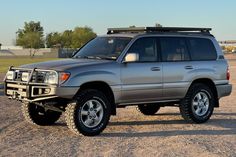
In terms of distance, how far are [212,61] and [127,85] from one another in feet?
8.57

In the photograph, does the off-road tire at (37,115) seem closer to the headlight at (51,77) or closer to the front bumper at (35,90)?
the front bumper at (35,90)

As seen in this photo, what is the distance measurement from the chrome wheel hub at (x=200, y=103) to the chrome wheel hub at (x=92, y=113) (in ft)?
8.31

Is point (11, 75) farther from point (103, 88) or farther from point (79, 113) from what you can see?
point (103, 88)

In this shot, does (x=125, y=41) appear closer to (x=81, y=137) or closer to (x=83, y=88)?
(x=83, y=88)

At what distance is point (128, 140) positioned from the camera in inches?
346

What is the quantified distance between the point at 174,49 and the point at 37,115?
319 cm

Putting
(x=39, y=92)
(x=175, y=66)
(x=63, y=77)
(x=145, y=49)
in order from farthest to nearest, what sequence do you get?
(x=175, y=66) < (x=145, y=49) < (x=39, y=92) < (x=63, y=77)

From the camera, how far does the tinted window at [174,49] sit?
413 inches

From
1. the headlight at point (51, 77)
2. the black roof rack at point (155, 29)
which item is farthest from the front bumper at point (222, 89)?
the headlight at point (51, 77)

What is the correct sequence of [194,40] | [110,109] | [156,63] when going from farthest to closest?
1. [194,40]
2. [156,63]
3. [110,109]

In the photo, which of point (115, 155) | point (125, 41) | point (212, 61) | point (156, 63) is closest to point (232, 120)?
point (212, 61)

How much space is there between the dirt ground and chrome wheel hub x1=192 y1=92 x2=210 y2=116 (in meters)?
0.31

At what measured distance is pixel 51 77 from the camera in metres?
8.87

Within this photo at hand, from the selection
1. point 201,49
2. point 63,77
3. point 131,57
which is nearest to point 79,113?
point 63,77
